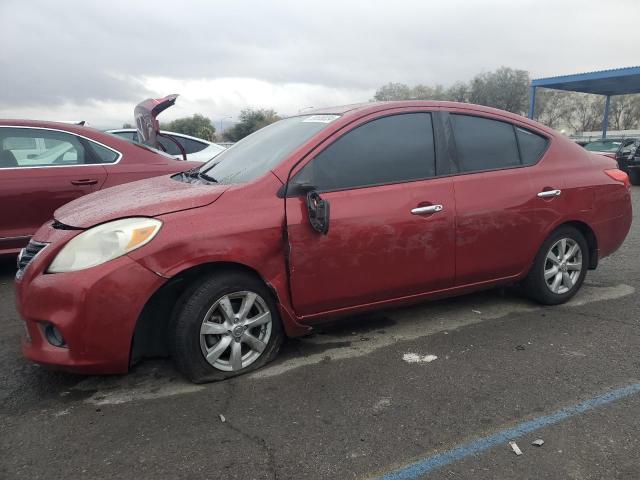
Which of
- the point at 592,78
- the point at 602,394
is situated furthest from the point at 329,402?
the point at 592,78

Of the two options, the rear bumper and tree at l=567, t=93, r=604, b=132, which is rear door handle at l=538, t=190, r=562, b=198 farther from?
tree at l=567, t=93, r=604, b=132

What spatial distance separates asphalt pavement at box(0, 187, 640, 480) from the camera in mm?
2363

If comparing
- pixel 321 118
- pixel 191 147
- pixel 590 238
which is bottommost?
pixel 590 238

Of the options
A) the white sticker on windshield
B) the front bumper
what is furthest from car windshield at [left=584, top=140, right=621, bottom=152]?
the front bumper

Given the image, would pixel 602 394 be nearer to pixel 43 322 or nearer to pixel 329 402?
pixel 329 402

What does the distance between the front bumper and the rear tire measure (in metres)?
2.94

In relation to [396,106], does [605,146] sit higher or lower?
lower

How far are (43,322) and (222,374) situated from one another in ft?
3.35

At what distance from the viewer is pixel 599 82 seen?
25750mm

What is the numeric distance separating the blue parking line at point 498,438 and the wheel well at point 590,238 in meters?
1.68

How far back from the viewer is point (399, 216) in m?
3.46

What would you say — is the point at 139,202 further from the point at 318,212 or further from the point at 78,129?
the point at 78,129

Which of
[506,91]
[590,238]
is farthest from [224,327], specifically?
[506,91]

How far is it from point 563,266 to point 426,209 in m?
1.55
